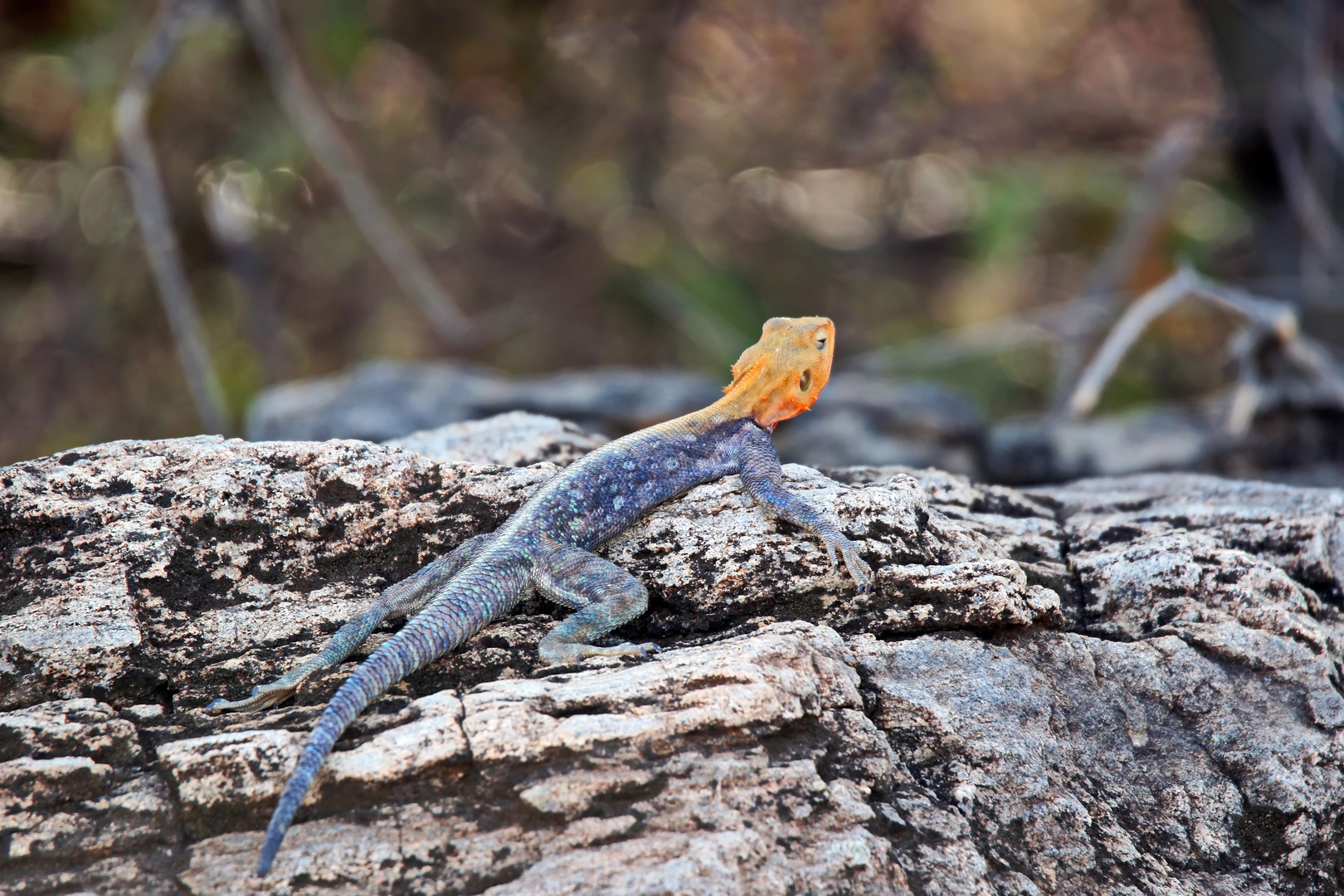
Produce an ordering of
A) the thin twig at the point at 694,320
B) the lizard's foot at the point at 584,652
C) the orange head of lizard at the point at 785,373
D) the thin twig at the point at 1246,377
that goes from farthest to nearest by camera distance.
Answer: the thin twig at the point at 694,320 < the thin twig at the point at 1246,377 < the orange head of lizard at the point at 785,373 < the lizard's foot at the point at 584,652

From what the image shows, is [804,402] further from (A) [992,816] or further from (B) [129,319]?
(B) [129,319]

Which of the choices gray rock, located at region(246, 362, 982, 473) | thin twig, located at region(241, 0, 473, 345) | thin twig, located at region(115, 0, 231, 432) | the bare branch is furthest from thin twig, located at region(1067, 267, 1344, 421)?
thin twig, located at region(115, 0, 231, 432)

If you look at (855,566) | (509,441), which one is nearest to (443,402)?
(509,441)

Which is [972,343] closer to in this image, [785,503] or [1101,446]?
[1101,446]

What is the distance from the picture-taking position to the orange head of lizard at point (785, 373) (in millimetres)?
A: 3295

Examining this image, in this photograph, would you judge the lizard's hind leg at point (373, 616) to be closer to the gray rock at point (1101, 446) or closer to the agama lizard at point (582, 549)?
the agama lizard at point (582, 549)

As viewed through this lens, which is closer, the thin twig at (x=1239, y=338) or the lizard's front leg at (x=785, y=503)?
the lizard's front leg at (x=785, y=503)

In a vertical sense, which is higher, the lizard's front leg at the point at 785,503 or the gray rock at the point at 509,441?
the gray rock at the point at 509,441

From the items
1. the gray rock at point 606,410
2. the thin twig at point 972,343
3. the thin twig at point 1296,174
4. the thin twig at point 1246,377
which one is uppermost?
the thin twig at point 1296,174

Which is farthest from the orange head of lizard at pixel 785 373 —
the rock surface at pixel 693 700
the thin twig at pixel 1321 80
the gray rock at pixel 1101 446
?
the thin twig at pixel 1321 80

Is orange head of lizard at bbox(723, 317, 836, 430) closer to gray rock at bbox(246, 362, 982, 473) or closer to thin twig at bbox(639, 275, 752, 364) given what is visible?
gray rock at bbox(246, 362, 982, 473)

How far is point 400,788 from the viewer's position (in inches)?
79.7

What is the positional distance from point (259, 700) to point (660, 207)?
6218 millimetres

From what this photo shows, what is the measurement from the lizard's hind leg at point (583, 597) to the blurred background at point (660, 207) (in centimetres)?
232
